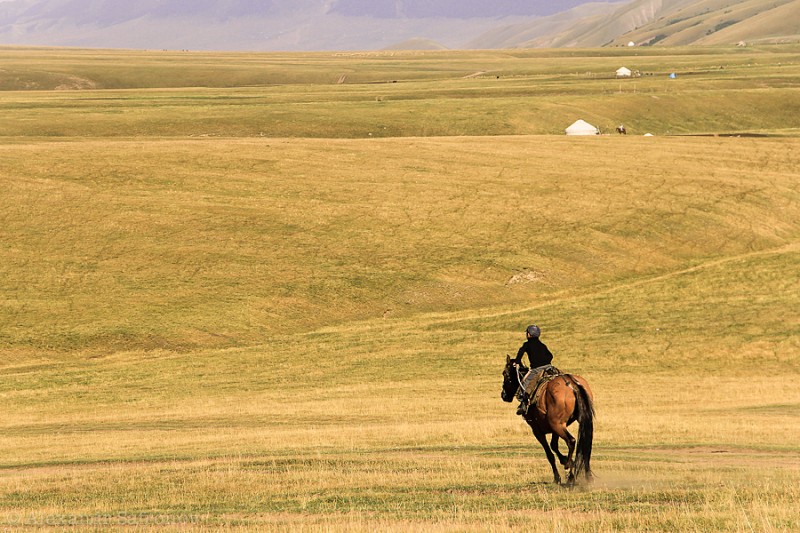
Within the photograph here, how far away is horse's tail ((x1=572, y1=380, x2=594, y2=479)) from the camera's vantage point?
→ 66.4 ft

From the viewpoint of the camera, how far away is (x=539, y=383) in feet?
69.2

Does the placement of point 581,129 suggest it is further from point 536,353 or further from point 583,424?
point 583,424

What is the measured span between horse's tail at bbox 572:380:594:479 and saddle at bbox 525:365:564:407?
0.63 metres

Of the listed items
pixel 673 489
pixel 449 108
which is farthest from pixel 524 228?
pixel 449 108

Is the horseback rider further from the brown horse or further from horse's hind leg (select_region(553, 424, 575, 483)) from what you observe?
horse's hind leg (select_region(553, 424, 575, 483))

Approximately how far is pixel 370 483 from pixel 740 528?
30.8ft

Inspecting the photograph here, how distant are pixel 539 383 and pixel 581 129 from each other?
11036 centimetres

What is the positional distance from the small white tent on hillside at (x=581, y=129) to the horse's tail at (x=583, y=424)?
361 ft

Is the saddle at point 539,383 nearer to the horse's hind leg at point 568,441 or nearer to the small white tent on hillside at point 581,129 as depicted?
the horse's hind leg at point 568,441

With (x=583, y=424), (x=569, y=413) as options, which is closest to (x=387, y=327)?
(x=569, y=413)

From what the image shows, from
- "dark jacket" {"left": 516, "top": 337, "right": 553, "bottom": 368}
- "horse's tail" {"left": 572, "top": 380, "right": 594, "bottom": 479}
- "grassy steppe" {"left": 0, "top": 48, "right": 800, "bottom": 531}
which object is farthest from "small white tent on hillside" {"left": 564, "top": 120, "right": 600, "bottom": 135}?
"horse's tail" {"left": 572, "top": 380, "right": 594, "bottom": 479}

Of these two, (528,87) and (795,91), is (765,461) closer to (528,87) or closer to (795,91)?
(795,91)

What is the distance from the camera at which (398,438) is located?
3162 cm

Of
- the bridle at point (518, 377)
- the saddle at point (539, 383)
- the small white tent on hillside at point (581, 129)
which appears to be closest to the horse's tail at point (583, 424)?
the saddle at point (539, 383)
